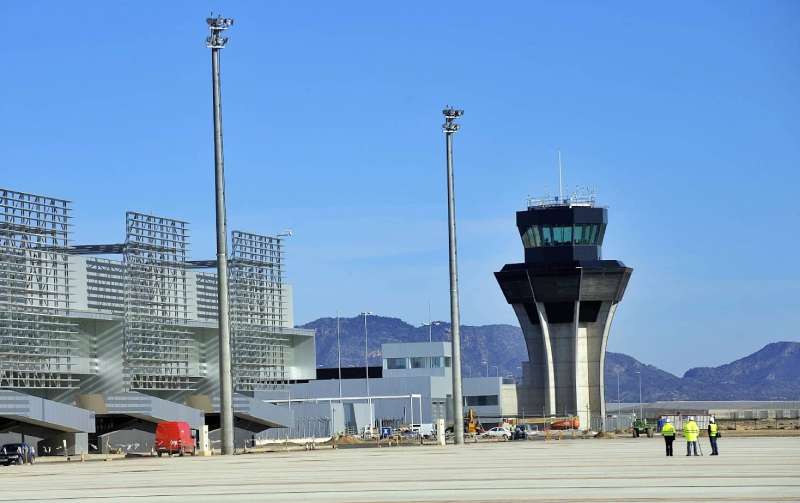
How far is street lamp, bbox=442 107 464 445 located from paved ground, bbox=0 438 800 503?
71.5 ft

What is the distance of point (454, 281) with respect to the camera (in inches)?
3115

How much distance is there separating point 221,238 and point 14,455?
1989cm

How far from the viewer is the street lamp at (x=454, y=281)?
78812 millimetres

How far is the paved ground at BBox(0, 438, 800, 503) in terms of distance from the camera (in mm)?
31531

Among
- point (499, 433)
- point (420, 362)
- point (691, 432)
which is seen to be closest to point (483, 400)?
point (420, 362)

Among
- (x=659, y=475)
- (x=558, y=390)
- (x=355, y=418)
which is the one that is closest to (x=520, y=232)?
(x=558, y=390)

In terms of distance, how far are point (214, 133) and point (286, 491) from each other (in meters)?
30.9

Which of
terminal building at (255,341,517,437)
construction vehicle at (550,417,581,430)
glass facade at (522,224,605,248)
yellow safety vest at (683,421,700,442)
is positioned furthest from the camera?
terminal building at (255,341,517,437)

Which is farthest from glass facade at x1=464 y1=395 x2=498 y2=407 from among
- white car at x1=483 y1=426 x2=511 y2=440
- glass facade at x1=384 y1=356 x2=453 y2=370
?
white car at x1=483 y1=426 x2=511 y2=440

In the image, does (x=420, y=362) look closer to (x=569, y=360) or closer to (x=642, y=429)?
(x=569, y=360)

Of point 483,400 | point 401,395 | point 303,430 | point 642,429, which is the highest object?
point 401,395

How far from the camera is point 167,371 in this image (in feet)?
340

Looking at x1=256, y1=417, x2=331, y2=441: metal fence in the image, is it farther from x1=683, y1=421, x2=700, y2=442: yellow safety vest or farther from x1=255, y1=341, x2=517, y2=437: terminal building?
x1=683, y1=421, x2=700, y2=442: yellow safety vest

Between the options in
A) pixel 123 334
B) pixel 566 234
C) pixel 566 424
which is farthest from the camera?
pixel 566 234
